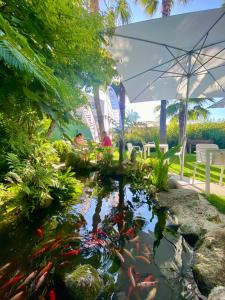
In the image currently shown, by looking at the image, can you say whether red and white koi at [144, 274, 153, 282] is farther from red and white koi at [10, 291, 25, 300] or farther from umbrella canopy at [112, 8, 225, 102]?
umbrella canopy at [112, 8, 225, 102]

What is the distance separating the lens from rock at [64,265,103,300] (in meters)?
2.01

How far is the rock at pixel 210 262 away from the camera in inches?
83.6

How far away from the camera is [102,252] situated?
9.22ft

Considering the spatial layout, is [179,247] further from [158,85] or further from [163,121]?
[163,121]

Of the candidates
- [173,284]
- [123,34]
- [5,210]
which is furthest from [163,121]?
[173,284]

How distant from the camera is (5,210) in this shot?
12.9 feet

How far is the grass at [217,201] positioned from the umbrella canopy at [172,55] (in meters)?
2.98

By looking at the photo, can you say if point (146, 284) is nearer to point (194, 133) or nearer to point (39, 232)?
point (39, 232)

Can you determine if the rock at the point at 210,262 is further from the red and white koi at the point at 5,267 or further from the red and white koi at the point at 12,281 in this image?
the red and white koi at the point at 5,267

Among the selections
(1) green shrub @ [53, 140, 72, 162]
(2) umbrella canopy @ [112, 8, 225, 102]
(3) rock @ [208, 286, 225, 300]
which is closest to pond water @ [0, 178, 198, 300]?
(3) rock @ [208, 286, 225, 300]

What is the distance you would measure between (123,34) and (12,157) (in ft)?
12.0

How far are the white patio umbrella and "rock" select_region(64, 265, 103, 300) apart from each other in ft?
14.6

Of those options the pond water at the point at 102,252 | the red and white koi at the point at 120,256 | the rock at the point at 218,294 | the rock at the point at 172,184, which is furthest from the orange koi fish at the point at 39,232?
the rock at the point at 172,184

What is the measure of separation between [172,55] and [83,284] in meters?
5.28
